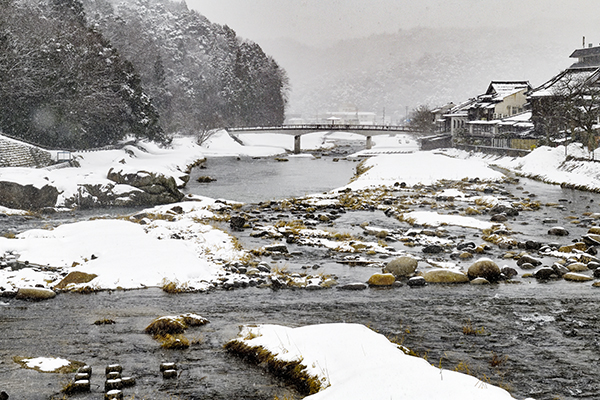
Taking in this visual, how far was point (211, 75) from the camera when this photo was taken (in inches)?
4277

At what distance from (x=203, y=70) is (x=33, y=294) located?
101 m

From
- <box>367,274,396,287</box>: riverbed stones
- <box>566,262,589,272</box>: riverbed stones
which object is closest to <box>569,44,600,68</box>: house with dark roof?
<box>566,262,589,272</box>: riverbed stones

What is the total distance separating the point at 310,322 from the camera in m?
11.5

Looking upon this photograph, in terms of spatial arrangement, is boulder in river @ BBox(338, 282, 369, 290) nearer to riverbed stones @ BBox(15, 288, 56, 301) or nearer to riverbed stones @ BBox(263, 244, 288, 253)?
riverbed stones @ BBox(263, 244, 288, 253)

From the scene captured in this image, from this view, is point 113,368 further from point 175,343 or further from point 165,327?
point 165,327

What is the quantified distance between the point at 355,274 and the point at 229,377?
7594 mm

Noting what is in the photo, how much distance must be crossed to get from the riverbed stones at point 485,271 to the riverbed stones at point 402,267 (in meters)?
1.56

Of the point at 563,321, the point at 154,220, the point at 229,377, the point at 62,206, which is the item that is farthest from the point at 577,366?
the point at 62,206

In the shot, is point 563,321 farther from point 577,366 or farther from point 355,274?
point 355,274

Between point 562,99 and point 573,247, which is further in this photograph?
point 562,99

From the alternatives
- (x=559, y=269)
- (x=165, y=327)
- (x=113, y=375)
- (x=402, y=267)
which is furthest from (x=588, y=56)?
(x=113, y=375)

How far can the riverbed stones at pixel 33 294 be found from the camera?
1331 cm

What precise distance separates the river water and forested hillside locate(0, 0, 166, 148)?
31.6 metres

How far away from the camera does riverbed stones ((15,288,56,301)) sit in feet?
43.7
